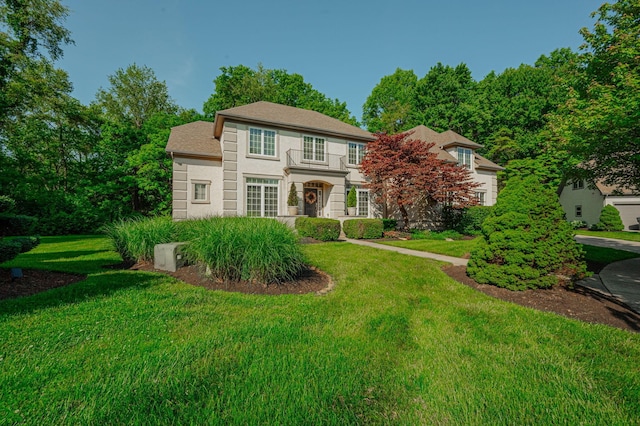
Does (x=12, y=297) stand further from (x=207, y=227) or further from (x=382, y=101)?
(x=382, y=101)

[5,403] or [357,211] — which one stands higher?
[357,211]

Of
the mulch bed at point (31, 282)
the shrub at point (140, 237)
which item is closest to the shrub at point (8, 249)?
the mulch bed at point (31, 282)

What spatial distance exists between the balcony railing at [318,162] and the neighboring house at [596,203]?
694 inches

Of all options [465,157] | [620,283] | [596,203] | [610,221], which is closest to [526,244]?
[620,283]

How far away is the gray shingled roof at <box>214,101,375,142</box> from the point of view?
14586mm

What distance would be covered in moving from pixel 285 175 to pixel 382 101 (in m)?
27.6

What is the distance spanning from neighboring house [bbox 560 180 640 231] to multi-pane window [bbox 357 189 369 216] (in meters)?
15.5

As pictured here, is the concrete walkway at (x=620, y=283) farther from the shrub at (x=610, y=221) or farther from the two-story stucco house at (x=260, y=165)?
the shrub at (x=610, y=221)

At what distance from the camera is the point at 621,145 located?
6461 millimetres

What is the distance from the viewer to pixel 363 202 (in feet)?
60.4

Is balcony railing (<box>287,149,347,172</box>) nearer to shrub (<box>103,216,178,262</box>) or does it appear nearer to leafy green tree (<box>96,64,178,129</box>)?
shrub (<box>103,216,178,262</box>)

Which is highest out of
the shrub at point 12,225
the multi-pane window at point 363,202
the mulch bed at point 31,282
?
the multi-pane window at point 363,202

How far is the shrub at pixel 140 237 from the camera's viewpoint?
6.81 meters

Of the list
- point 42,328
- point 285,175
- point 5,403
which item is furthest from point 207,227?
point 285,175
